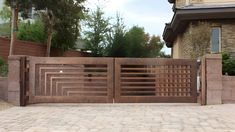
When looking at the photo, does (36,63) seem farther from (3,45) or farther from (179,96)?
(3,45)

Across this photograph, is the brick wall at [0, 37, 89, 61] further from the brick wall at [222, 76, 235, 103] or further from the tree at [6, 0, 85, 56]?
the brick wall at [222, 76, 235, 103]

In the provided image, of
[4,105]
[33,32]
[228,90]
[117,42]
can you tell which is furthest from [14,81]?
[117,42]

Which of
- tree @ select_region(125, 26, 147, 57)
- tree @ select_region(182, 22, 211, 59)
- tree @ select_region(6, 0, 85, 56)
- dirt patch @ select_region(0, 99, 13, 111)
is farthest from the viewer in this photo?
tree @ select_region(125, 26, 147, 57)

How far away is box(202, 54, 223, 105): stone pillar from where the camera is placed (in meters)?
13.8

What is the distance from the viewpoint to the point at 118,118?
1086cm

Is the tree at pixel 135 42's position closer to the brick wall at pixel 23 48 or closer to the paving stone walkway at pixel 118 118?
the brick wall at pixel 23 48

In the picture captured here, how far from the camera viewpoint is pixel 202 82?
13.9 meters

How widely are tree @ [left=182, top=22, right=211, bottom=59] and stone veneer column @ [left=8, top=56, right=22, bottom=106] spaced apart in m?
8.41

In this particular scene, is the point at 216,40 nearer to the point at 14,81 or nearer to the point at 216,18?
the point at 216,18

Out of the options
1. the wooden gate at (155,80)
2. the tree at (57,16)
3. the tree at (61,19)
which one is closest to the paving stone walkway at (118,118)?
the wooden gate at (155,80)

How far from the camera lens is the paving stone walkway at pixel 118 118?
941 cm

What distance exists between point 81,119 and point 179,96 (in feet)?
14.5

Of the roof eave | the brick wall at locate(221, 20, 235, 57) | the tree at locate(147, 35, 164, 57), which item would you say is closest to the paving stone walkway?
the roof eave

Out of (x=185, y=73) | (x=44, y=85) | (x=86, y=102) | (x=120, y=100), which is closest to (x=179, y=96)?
(x=185, y=73)
